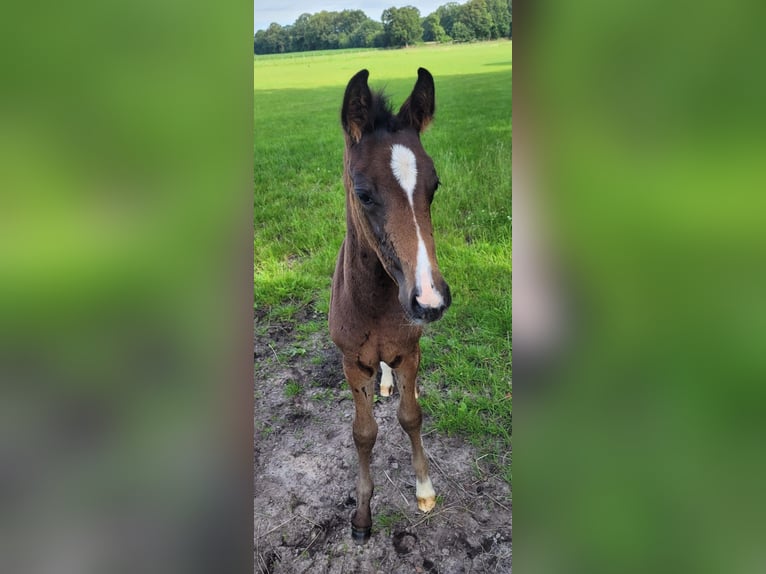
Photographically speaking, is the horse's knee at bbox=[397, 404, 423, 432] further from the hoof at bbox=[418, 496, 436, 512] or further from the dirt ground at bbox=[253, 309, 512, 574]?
the hoof at bbox=[418, 496, 436, 512]

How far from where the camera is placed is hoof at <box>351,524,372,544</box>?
5.94 feet

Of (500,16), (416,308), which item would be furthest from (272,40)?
(416,308)

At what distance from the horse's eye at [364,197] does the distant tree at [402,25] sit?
1.97ft

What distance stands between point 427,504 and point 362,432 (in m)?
0.41

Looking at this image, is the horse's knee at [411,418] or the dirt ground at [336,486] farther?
the horse's knee at [411,418]

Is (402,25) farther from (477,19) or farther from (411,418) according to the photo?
(411,418)

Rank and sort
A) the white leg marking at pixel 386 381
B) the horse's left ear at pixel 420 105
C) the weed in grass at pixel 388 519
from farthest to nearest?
the white leg marking at pixel 386 381
the weed in grass at pixel 388 519
the horse's left ear at pixel 420 105

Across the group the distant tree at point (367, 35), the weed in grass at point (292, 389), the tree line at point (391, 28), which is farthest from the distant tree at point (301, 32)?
the weed in grass at point (292, 389)

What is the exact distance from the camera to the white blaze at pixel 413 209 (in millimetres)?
1292

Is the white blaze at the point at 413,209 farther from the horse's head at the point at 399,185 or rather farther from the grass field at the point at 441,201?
the grass field at the point at 441,201

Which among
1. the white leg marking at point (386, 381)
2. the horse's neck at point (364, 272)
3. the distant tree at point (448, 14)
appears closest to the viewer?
the distant tree at point (448, 14)

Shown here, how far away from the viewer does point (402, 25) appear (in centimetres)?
162
